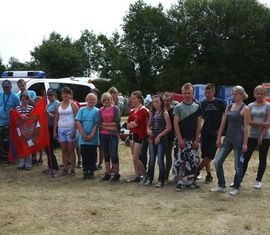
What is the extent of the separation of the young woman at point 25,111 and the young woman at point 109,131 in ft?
6.77

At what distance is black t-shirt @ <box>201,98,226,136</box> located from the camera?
8133 mm

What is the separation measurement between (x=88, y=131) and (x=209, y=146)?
7.57 feet

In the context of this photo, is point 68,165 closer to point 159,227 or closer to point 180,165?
point 180,165

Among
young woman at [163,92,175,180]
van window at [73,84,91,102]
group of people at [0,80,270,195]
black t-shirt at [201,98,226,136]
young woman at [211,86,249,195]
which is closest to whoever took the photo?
young woman at [211,86,249,195]

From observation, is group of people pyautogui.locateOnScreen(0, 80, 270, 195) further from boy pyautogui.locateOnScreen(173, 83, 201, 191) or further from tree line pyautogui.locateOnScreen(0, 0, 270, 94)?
Result: tree line pyautogui.locateOnScreen(0, 0, 270, 94)

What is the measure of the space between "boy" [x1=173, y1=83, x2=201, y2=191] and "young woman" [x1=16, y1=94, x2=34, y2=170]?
11.9 ft

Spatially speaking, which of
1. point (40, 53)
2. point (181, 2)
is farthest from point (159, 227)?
point (40, 53)

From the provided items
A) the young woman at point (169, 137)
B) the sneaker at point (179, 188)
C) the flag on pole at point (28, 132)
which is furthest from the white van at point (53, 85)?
the sneaker at point (179, 188)

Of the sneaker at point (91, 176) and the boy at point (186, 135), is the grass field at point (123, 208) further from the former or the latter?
the boy at point (186, 135)

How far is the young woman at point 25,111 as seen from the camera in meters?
9.87

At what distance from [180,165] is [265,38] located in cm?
3856

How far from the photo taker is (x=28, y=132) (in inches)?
376

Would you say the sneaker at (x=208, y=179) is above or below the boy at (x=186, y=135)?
below

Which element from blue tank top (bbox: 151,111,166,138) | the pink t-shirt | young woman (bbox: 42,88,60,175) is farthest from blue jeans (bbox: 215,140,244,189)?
young woman (bbox: 42,88,60,175)
